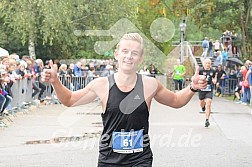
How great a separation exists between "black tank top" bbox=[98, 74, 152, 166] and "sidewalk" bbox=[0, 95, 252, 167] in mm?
4333

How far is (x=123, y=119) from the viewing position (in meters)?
5.58

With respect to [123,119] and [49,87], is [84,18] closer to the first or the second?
[49,87]

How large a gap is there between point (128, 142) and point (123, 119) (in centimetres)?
20

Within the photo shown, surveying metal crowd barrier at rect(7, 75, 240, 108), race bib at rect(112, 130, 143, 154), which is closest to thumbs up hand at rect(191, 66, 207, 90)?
race bib at rect(112, 130, 143, 154)

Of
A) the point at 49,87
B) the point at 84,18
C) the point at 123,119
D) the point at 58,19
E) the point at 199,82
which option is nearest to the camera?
the point at 123,119

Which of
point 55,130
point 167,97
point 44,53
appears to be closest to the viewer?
point 167,97

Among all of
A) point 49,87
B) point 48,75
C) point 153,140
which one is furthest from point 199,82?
point 49,87

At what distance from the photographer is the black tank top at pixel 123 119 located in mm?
5559

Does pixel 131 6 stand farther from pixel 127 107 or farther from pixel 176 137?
pixel 127 107

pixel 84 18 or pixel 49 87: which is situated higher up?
pixel 84 18

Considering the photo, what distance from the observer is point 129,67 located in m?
5.57

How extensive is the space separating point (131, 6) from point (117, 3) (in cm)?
86

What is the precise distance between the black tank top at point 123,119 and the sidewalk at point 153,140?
4.33m

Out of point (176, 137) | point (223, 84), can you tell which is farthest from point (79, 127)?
point (223, 84)
